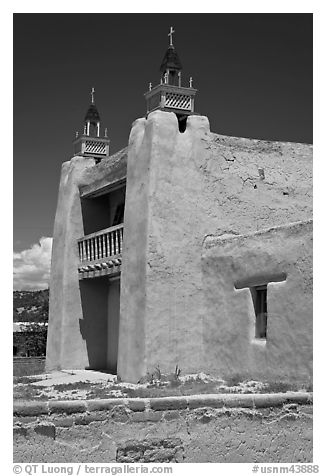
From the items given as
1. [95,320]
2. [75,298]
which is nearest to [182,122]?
[75,298]

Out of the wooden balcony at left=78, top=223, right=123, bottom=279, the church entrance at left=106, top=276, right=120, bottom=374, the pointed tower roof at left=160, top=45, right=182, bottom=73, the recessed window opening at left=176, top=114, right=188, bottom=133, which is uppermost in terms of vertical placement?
the pointed tower roof at left=160, top=45, right=182, bottom=73

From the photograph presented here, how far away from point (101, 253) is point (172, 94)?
4.50 m

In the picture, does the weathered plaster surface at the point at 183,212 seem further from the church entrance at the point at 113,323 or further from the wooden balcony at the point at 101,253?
the church entrance at the point at 113,323

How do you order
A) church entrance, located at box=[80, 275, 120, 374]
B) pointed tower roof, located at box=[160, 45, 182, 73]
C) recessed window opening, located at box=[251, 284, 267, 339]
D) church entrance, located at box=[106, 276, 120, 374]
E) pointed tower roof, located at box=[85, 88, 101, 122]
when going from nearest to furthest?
recessed window opening, located at box=[251, 284, 267, 339] < pointed tower roof, located at box=[160, 45, 182, 73] < church entrance, located at box=[106, 276, 120, 374] < church entrance, located at box=[80, 275, 120, 374] < pointed tower roof, located at box=[85, 88, 101, 122]

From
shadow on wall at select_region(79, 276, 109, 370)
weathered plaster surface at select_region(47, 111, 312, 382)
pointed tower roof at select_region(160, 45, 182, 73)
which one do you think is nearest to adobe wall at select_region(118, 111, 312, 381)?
weathered plaster surface at select_region(47, 111, 312, 382)

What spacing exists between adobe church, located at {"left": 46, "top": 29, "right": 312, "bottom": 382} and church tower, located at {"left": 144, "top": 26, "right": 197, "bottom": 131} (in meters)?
0.03

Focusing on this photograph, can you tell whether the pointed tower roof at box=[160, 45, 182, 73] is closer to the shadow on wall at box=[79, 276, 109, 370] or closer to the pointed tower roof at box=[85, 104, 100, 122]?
the pointed tower roof at box=[85, 104, 100, 122]

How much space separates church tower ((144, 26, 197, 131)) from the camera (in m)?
14.3

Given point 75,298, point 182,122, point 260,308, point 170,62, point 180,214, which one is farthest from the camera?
point 75,298

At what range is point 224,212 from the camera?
14.2 m

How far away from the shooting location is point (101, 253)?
54.1 feet

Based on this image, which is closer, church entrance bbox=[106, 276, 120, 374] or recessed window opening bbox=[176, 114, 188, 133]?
recessed window opening bbox=[176, 114, 188, 133]

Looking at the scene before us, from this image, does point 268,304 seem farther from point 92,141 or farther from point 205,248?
point 92,141
